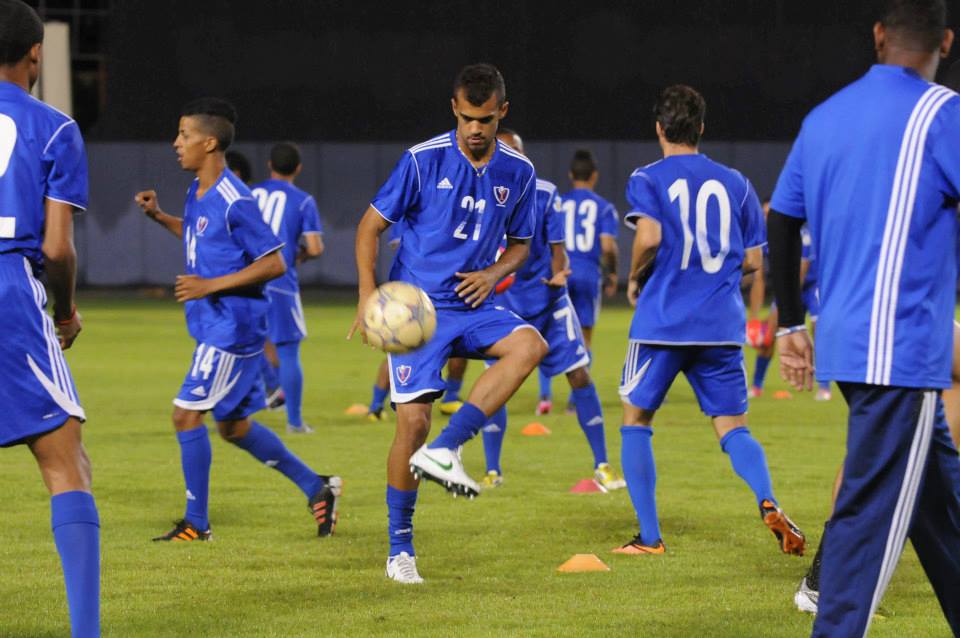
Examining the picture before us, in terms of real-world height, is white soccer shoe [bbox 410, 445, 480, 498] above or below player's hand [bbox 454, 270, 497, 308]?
below

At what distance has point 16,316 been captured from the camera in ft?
14.9

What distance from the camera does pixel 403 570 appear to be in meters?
6.22

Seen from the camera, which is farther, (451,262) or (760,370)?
(760,370)

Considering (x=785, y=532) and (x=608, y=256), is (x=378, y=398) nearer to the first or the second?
(x=608, y=256)

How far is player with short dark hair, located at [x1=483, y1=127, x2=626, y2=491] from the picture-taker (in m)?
9.19

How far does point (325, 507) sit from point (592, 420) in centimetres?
235

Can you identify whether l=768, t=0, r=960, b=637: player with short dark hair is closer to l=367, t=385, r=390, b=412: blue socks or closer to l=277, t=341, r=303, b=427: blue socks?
l=277, t=341, r=303, b=427: blue socks

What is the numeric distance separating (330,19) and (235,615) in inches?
1076

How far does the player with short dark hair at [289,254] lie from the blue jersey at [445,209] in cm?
555

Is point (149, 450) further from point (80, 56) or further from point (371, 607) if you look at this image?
point (80, 56)

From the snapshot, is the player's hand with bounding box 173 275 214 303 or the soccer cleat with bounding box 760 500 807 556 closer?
the soccer cleat with bounding box 760 500 807 556

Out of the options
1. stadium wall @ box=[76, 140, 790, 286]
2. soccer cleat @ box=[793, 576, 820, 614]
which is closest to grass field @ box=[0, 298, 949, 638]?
soccer cleat @ box=[793, 576, 820, 614]

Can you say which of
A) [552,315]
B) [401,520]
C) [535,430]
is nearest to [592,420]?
[552,315]

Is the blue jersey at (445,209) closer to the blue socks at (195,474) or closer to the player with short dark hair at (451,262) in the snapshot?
the player with short dark hair at (451,262)
